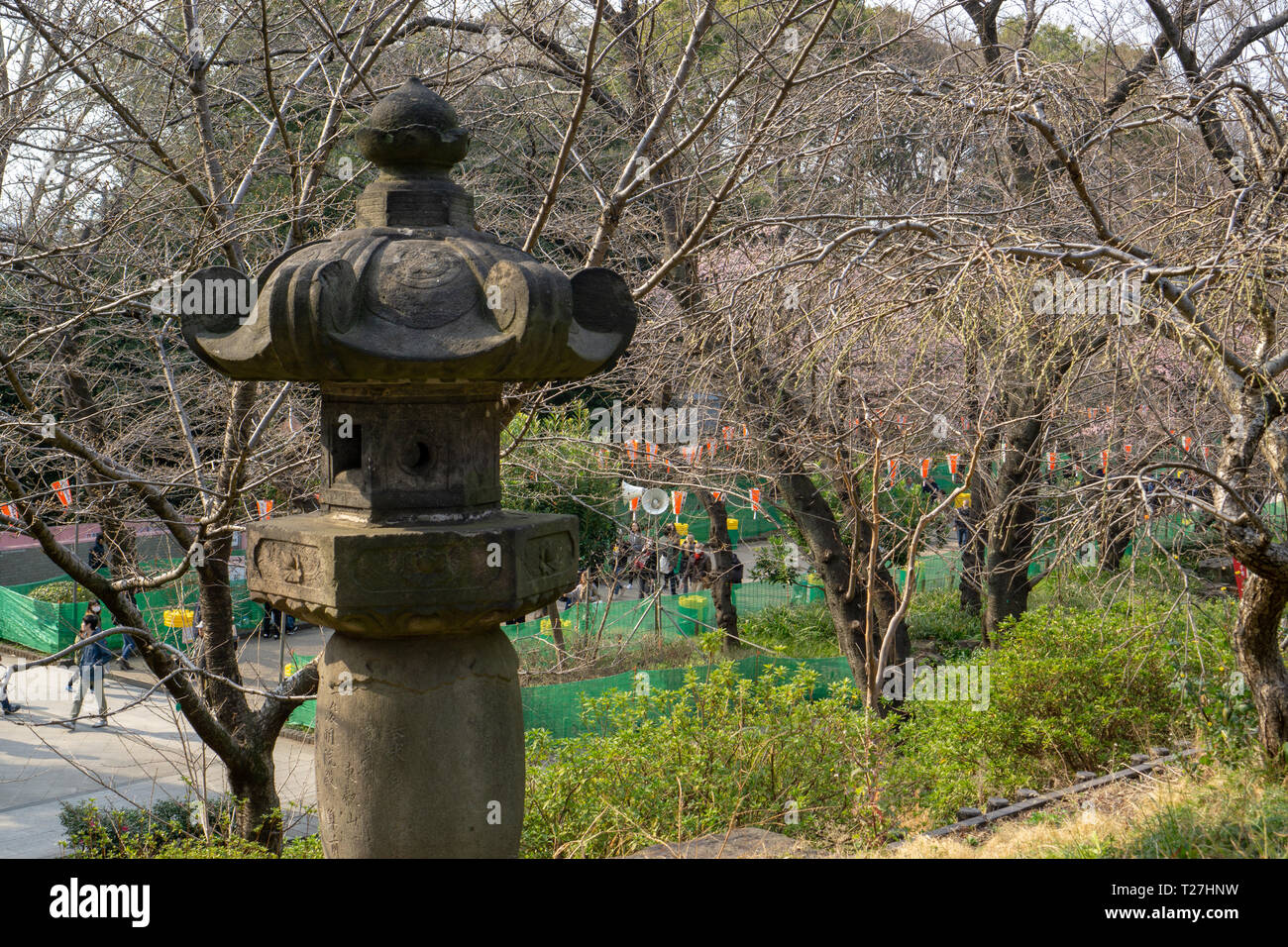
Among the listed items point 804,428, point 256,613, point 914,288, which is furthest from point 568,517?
point 256,613

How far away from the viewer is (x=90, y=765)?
10.9 metres

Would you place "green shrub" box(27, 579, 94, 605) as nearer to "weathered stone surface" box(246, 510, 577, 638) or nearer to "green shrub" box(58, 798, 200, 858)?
"green shrub" box(58, 798, 200, 858)

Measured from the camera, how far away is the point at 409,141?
132 inches

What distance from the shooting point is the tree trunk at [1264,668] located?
606 cm

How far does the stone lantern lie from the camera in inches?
120

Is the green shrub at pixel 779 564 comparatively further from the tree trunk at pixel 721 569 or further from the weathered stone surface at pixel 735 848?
the weathered stone surface at pixel 735 848

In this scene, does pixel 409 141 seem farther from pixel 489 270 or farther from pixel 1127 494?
pixel 1127 494

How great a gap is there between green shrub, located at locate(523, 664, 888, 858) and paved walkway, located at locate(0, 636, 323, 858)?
304 centimetres

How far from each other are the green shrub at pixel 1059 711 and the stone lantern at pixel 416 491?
15.6ft

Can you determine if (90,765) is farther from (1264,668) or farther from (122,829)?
(1264,668)

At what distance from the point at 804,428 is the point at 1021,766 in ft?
9.67

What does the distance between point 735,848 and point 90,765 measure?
828 centimetres

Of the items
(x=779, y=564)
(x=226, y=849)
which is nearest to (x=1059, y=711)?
(x=226, y=849)

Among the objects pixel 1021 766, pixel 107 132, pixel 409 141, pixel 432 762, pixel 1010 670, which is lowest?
pixel 1021 766
